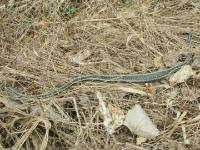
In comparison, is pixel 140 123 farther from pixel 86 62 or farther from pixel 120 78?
pixel 86 62

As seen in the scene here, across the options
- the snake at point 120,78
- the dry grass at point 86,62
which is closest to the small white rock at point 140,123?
the dry grass at point 86,62

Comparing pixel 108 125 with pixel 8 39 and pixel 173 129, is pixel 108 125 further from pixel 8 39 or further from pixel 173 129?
pixel 8 39

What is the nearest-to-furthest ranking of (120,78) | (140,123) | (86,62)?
(140,123), (120,78), (86,62)

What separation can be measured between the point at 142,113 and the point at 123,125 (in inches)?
5.3

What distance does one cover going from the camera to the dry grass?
9.57 ft

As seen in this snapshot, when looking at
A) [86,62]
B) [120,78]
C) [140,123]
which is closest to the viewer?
[140,123]

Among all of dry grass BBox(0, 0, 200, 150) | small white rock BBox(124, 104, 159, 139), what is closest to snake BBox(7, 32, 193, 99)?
dry grass BBox(0, 0, 200, 150)

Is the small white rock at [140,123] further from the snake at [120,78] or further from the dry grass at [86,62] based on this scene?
the snake at [120,78]

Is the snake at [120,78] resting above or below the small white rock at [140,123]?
above

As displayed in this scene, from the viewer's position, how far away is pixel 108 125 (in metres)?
2.93

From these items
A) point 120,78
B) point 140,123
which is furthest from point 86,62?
point 140,123

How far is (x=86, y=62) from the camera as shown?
3482 millimetres

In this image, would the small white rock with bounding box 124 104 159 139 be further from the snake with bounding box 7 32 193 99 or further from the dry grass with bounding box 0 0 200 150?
the snake with bounding box 7 32 193 99

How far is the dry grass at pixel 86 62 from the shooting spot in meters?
2.92
